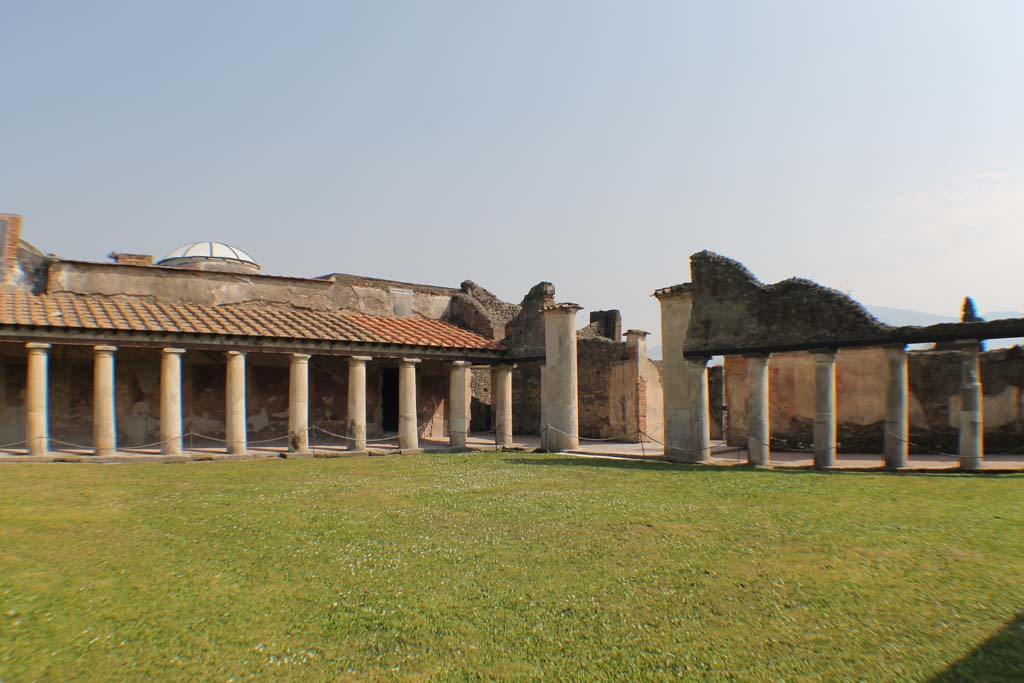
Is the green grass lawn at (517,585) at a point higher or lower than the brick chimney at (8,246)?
lower

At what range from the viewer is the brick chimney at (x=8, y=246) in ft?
53.5

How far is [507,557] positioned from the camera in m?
6.64

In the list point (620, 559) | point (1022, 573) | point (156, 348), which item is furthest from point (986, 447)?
point (156, 348)

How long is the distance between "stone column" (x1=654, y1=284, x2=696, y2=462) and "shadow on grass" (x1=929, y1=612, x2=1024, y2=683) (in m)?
10.0

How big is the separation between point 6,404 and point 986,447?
22334 mm

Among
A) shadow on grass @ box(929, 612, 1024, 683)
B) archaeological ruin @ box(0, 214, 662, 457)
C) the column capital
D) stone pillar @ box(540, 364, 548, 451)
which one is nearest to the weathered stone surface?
the column capital

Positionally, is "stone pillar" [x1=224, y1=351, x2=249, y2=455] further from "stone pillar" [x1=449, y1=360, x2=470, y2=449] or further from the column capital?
the column capital

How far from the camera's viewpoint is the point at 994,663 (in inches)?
167

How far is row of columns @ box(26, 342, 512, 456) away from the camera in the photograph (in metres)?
14.7

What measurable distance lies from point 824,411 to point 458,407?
934cm

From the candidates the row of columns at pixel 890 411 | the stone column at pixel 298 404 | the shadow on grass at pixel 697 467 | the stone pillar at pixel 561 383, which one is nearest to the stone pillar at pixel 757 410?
the row of columns at pixel 890 411

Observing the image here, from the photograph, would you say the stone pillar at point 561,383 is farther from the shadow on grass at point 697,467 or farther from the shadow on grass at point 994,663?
the shadow on grass at point 994,663

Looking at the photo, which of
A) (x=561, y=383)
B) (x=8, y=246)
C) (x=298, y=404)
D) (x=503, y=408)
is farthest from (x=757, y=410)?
(x=8, y=246)

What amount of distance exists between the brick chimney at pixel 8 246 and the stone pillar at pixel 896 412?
18.3 m
